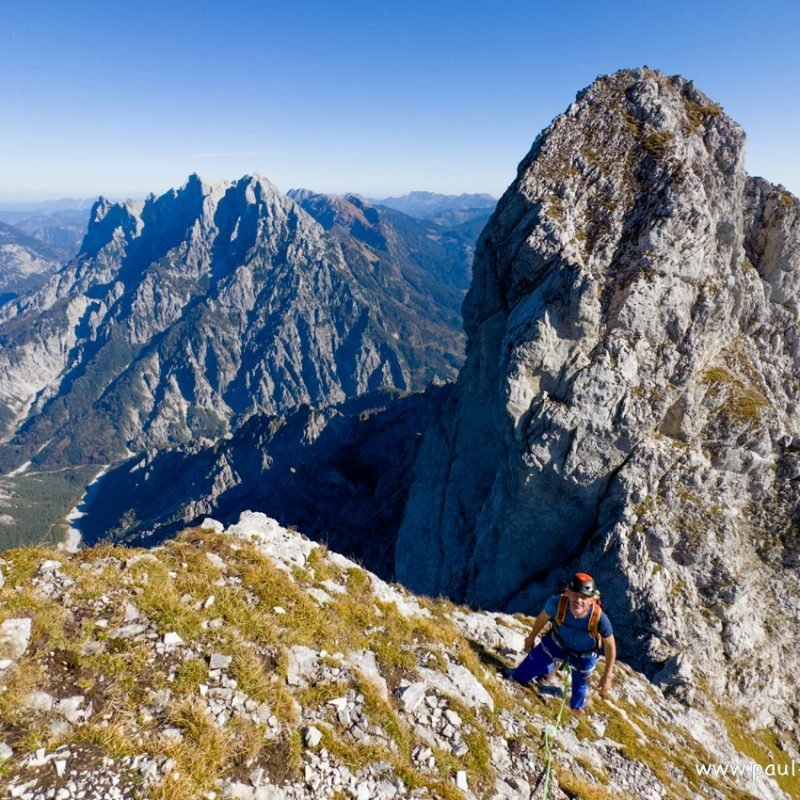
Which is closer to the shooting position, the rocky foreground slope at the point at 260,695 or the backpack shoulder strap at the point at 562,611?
the rocky foreground slope at the point at 260,695

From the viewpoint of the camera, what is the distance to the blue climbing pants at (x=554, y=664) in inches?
601

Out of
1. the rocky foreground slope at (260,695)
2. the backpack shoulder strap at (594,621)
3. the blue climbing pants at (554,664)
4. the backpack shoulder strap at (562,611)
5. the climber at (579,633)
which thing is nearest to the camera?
the rocky foreground slope at (260,695)

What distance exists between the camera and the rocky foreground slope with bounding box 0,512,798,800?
8.88 m

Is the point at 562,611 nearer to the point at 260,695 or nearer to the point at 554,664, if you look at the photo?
the point at 554,664

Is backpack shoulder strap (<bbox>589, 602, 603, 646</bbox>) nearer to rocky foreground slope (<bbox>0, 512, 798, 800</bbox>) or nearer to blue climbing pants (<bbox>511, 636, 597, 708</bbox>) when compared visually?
blue climbing pants (<bbox>511, 636, 597, 708</bbox>)

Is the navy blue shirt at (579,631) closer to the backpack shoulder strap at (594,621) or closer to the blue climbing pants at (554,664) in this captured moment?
the backpack shoulder strap at (594,621)

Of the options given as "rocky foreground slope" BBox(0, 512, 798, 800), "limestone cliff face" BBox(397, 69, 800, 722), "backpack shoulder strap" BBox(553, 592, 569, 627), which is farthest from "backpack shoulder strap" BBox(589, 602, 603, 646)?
"limestone cliff face" BBox(397, 69, 800, 722)

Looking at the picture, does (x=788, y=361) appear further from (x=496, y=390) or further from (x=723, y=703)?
(x=723, y=703)

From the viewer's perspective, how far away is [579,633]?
1488cm

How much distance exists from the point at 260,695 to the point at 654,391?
37.1m

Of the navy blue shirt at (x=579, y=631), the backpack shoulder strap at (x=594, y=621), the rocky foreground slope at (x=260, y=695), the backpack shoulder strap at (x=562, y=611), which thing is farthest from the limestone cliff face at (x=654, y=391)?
the backpack shoulder strap at (x=562, y=611)

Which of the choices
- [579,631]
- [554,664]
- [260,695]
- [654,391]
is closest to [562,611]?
[579,631]

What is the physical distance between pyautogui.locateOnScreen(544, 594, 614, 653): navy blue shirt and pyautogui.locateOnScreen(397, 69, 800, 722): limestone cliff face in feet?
70.0

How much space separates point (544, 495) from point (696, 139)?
3765 centimetres
